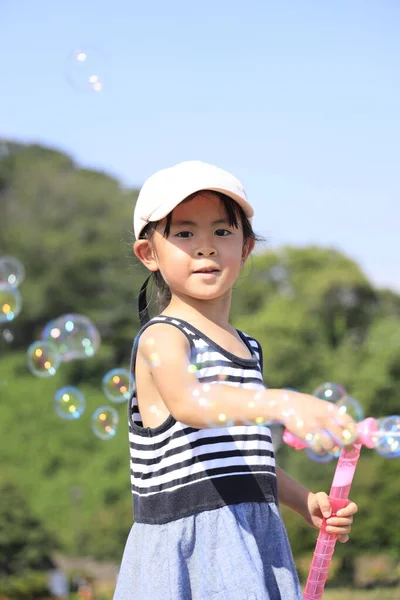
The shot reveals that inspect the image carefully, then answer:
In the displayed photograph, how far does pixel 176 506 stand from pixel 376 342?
2762 cm

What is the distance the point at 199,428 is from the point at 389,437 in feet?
1.52

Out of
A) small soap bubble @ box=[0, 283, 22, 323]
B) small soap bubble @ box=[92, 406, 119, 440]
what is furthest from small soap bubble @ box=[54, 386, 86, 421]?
small soap bubble @ box=[0, 283, 22, 323]

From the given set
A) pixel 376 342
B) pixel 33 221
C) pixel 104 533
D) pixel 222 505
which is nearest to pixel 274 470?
pixel 222 505

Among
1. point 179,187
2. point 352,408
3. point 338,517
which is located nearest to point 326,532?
point 338,517

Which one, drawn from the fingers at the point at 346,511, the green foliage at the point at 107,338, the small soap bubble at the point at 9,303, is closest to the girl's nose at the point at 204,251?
the fingers at the point at 346,511

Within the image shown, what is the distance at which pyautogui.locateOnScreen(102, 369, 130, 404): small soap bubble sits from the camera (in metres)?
3.20

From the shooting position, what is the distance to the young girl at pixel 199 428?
2010 mm

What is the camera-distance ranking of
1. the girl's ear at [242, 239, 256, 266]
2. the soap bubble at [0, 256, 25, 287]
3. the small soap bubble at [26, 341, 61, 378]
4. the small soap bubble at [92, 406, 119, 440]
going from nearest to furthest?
the girl's ear at [242, 239, 256, 266] → the small soap bubble at [92, 406, 119, 440] → the small soap bubble at [26, 341, 61, 378] → the soap bubble at [0, 256, 25, 287]

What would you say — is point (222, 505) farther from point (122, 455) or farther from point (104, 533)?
point (122, 455)

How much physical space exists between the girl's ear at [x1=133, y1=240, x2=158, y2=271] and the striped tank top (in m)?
0.19

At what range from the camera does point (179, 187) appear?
7.18 ft

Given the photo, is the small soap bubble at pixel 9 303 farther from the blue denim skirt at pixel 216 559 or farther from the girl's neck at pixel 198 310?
the blue denim skirt at pixel 216 559

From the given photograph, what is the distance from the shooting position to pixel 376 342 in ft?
95.8

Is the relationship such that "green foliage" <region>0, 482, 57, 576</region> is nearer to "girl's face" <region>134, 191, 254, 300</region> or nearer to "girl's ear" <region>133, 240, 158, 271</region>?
"girl's ear" <region>133, 240, 158, 271</region>
